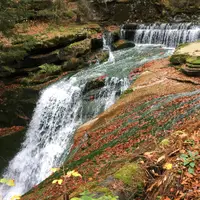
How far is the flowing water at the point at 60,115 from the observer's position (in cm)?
1059

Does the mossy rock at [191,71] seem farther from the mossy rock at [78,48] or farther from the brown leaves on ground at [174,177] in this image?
the mossy rock at [78,48]

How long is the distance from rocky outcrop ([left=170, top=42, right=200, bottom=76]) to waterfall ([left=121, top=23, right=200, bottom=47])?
3874 millimetres

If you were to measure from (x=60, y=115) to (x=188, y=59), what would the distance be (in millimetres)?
6858

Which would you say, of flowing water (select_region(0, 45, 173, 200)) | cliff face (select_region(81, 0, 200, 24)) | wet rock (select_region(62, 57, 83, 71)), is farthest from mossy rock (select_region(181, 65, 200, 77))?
cliff face (select_region(81, 0, 200, 24))

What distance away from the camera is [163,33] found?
17.8m

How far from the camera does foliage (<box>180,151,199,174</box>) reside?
332 centimetres

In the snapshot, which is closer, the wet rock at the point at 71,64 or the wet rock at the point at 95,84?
the wet rock at the point at 95,84

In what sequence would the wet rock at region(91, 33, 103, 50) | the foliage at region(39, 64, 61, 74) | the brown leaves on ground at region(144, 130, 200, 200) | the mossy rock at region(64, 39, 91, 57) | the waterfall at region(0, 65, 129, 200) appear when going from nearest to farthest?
the brown leaves on ground at region(144, 130, 200, 200) < the waterfall at region(0, 65, 129, 200) < the foliage at region(39, 64, 61, 74) < the mossy rock at region(64, 39, 91, 57) < the wet rock at region(91, 33, 103, 50)

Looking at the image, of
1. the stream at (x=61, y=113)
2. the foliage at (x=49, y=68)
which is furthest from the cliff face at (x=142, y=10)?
the foliage at (x=49, y=68)

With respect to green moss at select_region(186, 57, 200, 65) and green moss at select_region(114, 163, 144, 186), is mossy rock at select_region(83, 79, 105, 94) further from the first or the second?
green moss at select_region(114, 163, 144, 186)

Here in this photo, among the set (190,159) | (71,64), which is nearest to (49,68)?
(71,64)

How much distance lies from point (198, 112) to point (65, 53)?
1269cm

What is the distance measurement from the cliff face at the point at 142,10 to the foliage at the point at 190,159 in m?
18.1

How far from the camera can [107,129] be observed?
8625 mm
